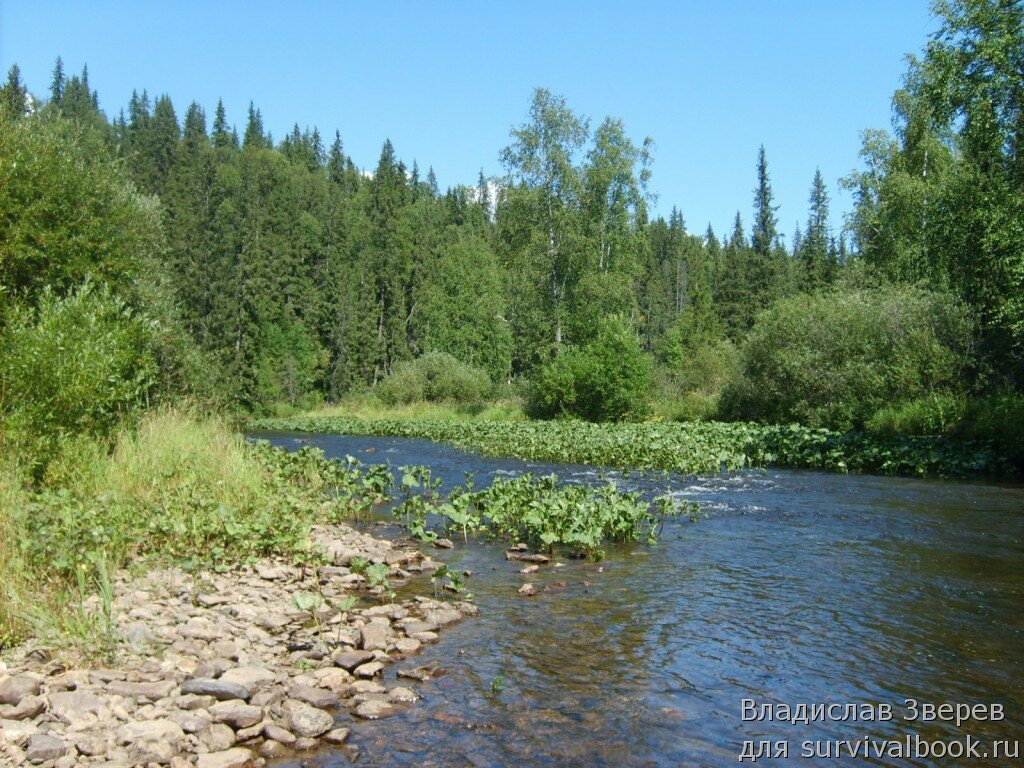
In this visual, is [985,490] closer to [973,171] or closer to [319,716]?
[973,171]

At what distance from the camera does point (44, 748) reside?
14.4 feet

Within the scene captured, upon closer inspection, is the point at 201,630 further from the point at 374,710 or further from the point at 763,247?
the point at 763,247

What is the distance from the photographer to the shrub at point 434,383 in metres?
49.8

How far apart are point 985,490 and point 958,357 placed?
8.63 metres

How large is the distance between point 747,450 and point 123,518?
17.1 m

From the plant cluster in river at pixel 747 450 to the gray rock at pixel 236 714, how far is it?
15.4 m

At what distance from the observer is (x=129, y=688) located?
5.21m

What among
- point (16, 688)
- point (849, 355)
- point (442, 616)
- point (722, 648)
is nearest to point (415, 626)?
point (442, 616)

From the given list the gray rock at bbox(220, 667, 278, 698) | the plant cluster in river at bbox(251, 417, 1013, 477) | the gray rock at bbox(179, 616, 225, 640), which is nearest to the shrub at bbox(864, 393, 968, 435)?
the plant cluster in river at bbox(251, 417, 1013, 477)

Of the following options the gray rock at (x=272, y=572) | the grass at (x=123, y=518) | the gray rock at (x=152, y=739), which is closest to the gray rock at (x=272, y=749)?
the gray rock at (x=152, y=739)

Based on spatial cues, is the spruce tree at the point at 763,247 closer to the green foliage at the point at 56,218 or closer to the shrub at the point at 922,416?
the shrub at the point at 922,416

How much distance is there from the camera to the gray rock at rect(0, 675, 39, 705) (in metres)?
4.83

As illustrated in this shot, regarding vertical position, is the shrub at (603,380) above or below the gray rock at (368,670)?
above

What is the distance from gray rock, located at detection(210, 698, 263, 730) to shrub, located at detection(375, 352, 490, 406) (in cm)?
4403
